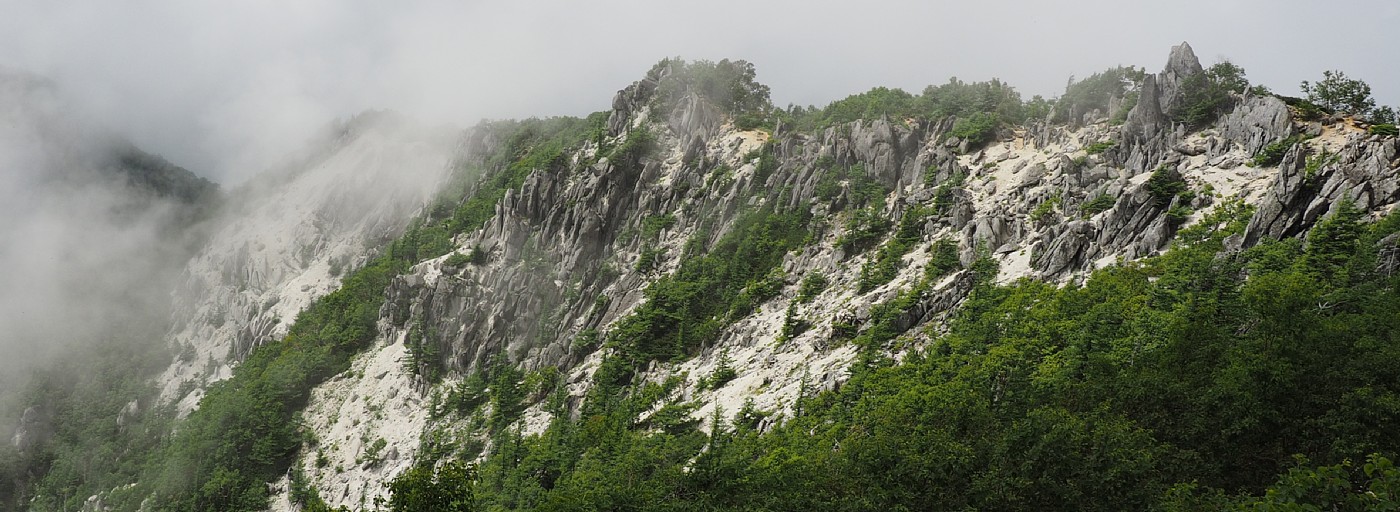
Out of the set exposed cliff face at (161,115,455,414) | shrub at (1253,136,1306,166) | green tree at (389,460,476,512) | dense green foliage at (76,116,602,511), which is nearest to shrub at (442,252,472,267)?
dense green foliage at (76,116,602,511)

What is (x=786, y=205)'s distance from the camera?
75.1m

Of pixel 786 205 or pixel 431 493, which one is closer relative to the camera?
pixel 431 493

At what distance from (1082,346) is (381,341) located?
A: 76364 millimetres

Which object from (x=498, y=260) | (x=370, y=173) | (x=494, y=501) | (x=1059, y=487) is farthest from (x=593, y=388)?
(x=370, y=173)

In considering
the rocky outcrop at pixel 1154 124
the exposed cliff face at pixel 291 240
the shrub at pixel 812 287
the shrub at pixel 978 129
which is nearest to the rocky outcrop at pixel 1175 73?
the rocky outcrop at pixel 1154 124

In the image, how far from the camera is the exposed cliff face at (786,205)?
4809cm

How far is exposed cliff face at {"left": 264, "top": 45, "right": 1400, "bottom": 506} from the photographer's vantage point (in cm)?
4809

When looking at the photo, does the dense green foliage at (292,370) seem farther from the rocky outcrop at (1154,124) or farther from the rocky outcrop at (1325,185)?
the rocky outcrop at (1325,185)

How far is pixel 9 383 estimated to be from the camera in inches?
4914

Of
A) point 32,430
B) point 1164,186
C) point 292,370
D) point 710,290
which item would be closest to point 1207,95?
point 1164,186

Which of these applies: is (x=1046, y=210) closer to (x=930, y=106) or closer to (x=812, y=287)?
(x=812, y=287)

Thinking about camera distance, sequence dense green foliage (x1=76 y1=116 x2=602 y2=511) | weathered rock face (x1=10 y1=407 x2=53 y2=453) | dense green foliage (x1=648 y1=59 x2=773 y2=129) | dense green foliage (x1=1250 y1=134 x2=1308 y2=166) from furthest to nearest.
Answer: weathered rock face (x1=10 y1=407 x2=53 y2=453) → dense green foliage (x1=648 y1=59 x2=773 y2=129) → dense green foliage (x1=76 y1=116 x2=602 y2=511) → dense green foliage (x1=1250 y1=134 x2=1308 y2=166)

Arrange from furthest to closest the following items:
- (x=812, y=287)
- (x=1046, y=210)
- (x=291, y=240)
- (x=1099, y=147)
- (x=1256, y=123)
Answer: (x=291, y=240) < (x=812, y=287) < (x=1099, y=147) < (x=1046, y=210) < (x=1256, y=123)

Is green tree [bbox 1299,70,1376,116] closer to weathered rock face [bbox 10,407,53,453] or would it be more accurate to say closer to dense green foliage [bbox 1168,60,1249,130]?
dense green foliage [bbox 1168,60,1249,130]
